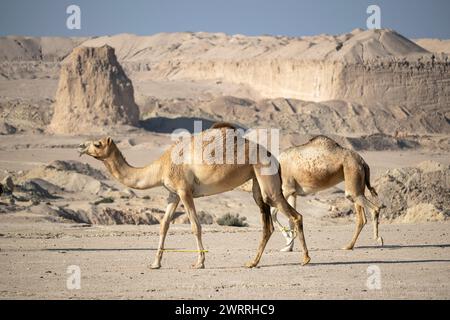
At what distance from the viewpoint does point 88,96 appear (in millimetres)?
57312

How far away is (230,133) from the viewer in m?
13.4

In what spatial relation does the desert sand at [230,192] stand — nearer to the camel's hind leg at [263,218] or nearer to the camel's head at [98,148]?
the camel's hind leg at [263,218]

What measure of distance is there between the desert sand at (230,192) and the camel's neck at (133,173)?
120cm

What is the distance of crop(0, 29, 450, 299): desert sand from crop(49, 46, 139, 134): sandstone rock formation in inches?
3.3

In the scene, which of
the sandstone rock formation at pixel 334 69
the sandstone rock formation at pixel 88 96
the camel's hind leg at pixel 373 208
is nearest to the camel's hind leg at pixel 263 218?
the camel's hind leg at pixel 373 208

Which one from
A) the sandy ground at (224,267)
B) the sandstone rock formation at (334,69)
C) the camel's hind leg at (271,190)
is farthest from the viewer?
the sandstone rock formation at (334,69)

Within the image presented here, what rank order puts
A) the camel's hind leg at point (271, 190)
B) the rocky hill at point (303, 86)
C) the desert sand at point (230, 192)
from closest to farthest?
the desert sand at point (230, 192) → the camel's hind leg at point (271, 190) → the rocky hill at point (303, 86)

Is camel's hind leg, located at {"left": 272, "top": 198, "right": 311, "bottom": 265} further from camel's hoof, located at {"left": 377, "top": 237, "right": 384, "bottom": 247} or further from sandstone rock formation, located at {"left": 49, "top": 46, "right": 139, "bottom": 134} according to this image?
sandstone rock formation, located at {"left": 49, "top": 46, "right": 139, "bottom": 134}

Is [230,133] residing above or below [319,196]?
above

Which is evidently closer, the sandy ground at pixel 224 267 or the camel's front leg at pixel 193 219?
the sandy ground at pixel 224 267

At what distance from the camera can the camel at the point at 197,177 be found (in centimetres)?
1325
